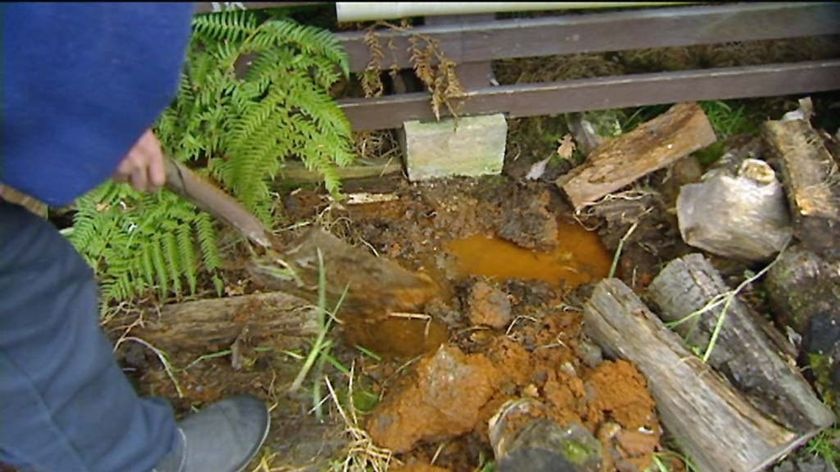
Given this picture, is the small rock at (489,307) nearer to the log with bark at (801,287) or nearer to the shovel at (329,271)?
the shovel at (329,271)

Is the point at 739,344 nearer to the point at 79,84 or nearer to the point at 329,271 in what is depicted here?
the point at 329,271

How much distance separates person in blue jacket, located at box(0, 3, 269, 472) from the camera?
173 cm

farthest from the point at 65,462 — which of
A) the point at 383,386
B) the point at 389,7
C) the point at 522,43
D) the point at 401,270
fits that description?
the point at 522,43

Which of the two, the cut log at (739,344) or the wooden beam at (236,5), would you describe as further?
the wooden beam at (236,5)

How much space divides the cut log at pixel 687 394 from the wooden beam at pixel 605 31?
0.96 meters

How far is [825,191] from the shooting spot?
3.30m

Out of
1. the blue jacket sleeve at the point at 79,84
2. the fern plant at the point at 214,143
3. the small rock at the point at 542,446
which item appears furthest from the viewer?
the fern plant at the point at 214,143

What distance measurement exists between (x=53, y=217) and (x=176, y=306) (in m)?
0.72

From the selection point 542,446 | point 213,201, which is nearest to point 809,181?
point 542,446

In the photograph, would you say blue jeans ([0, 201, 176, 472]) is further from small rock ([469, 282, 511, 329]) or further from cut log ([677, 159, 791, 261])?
cut log ([677, 159, 791, 261])

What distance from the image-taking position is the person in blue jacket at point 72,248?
1.73 meters

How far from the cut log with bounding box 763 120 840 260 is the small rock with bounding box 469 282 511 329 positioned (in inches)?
42.8

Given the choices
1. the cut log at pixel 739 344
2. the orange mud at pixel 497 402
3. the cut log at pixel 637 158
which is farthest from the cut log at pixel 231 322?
the cut log at pixel 739 344

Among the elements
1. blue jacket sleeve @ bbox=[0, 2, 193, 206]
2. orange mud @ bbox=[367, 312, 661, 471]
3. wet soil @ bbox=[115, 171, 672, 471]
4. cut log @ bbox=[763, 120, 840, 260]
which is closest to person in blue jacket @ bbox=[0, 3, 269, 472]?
blue jacket sleeve @ bbox=[0, 2, 193, 206]
